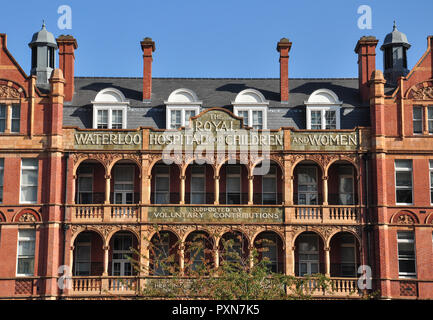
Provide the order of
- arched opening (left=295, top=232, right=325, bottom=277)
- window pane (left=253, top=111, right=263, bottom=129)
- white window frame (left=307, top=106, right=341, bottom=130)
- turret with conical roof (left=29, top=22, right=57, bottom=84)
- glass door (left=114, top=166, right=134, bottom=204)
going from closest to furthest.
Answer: arched opening (left=295, top=232, right=325, bottom=277), glass door (left=114, top=166, right=134, bottom=204), white window frame (left=307, top=106, right=341, bottom=130), window pane (left=253, top=111, right=263, bottom=129), turret with conical roof (left=29, top=22, right=57, bottom=84)

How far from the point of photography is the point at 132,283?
3628 centimetres

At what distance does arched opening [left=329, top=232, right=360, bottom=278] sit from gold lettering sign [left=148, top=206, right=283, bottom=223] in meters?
Result: 3.56

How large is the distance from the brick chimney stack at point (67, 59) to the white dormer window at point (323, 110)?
45.5ft

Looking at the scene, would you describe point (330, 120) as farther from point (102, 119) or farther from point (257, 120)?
point (102, 119)

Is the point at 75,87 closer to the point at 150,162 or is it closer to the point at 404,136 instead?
the point at 150,162

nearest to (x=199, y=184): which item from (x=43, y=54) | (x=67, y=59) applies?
(x=67, y=59)

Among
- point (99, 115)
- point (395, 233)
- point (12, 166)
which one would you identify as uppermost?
point (99, 115)

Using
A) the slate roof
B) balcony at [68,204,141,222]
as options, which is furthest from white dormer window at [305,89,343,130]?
balcony at [68,204,141,222]

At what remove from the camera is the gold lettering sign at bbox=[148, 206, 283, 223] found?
37250 mm

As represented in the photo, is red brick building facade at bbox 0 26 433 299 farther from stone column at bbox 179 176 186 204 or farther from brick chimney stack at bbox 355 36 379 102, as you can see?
brick chimney stack at bbox 355 36 379 102

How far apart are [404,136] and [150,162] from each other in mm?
13919

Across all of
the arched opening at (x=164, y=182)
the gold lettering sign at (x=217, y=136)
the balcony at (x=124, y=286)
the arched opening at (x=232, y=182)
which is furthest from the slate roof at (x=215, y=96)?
the balcony at (x=124, y=286)
